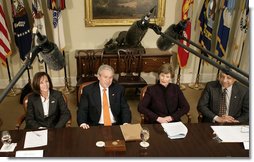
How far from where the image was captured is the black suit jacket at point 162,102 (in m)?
2.97

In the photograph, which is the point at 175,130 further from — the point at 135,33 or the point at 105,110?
the point at 135,33

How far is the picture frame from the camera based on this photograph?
4809mm

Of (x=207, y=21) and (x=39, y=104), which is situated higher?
(x=207, y=21)

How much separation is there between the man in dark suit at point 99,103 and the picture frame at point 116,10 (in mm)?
2294

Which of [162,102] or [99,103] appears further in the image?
[162,102]

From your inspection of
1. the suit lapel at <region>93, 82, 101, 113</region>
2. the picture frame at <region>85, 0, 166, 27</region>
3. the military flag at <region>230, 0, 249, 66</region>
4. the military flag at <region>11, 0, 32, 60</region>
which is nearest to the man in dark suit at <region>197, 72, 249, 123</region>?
the suit lapel at <region>93, 82, 101, 113</region>

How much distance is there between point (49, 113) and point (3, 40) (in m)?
2.38

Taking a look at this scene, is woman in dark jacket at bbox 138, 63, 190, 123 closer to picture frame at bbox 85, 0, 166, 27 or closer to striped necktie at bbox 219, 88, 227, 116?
striped necktie at bbox 219, 88, 227, 116

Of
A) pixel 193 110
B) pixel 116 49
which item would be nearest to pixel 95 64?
pixel 116 49

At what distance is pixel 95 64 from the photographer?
469 cm

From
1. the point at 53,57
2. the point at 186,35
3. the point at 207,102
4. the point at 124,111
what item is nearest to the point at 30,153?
the point at 53,57

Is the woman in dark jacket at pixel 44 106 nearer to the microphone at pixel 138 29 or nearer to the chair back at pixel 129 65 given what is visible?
the microphone at pixel 138 29

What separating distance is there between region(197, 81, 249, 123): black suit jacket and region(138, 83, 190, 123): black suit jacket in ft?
0.77

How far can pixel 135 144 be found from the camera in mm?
2172
